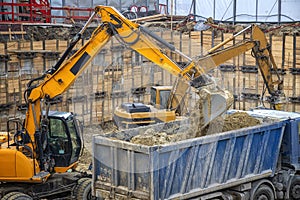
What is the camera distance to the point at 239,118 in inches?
559

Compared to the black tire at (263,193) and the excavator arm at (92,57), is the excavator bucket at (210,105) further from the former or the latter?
the black tire at (263,193)

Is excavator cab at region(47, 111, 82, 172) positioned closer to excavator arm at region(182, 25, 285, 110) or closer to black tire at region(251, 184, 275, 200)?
black tire at region(251, 184, 275, 200)

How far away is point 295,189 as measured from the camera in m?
14.6

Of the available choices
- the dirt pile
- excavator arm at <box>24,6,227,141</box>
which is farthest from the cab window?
the dirt pile

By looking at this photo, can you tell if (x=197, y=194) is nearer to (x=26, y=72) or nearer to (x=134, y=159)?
(x=134, y=159)

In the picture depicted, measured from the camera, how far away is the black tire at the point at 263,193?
13.4 m

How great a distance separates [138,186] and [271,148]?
377cm

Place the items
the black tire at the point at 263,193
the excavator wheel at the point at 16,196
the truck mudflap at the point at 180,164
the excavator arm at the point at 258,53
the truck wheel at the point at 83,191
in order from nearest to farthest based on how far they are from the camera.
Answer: the truck mudflap at the point at 180,164 → the excavator wheel at the point at 16,196 → the black tire at the point at 263,193 → the truck wheel at the point at 83,191 → the excavator arm at the point at 258,53

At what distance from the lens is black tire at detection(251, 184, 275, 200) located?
1338cm

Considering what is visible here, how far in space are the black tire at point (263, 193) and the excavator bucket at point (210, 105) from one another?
6.40ft

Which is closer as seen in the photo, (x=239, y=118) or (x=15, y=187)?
(x=15, y=187)

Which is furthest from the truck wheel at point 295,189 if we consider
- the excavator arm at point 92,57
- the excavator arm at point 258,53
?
the excavator arm at point 258,53

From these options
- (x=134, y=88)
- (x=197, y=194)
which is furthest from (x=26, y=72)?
(x=197, y=194)

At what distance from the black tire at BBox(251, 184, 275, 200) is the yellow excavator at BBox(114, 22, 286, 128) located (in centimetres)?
197
